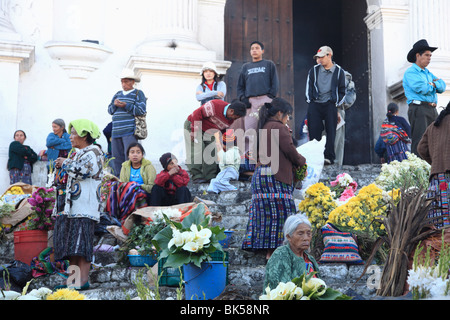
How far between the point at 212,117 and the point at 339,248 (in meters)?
3.47

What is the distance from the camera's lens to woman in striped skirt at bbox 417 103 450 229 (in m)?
6.04

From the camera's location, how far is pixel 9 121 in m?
11.2

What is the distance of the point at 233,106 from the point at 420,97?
2860mm

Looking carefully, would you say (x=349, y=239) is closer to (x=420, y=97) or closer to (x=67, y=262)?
(x=67, y=262)

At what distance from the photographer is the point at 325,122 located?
1061 centimetres

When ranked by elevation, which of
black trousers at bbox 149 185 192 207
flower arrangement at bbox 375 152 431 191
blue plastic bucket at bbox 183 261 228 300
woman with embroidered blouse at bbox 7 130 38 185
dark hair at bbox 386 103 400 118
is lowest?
blue plastic bucket at bbox 183 261 228 300

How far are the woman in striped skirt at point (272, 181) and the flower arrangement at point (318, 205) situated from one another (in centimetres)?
46

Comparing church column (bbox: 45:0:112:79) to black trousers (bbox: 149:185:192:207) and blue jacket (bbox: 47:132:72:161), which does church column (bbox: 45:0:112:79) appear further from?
black trousers (bbox: 149:185:192:207)

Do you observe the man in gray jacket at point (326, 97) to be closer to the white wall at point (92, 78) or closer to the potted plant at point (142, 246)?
the white wall at point (92, 78)

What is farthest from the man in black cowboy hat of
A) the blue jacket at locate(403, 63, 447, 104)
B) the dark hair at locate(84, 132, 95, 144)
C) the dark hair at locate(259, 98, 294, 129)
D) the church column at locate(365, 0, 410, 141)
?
the dark hair at locate(84, 132, 95, 144)

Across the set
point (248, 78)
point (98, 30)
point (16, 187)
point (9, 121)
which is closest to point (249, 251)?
point (16, 187)

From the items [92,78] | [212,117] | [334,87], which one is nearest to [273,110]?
[212,117]

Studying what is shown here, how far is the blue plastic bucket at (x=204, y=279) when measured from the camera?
5381 millimetres

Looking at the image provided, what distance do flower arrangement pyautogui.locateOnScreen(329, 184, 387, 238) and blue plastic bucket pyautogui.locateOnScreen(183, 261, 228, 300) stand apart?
1871 mm
